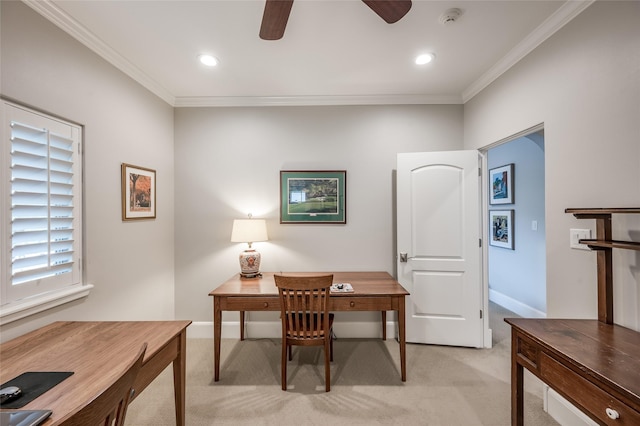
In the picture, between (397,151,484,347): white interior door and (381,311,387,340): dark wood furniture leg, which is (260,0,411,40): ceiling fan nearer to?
(397,151,484,347): white interior door

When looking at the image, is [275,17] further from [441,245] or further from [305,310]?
[441,245]

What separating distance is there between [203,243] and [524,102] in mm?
3313

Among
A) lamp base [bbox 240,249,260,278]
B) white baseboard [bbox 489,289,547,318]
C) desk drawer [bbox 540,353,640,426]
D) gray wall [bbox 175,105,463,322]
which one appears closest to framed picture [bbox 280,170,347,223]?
gray wall [bbox 175,105,463,322]

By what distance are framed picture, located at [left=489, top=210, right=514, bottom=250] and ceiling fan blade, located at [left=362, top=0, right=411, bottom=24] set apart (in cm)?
338

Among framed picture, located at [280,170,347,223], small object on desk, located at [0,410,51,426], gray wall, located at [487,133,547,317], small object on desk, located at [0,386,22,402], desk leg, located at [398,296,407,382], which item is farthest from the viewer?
gray wall, located at [487,133,547,317]

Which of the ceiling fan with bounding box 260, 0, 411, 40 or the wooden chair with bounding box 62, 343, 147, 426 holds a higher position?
the ceiling fan with bounding box 260, 0, 411, 40

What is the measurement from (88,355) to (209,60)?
7.27 ft

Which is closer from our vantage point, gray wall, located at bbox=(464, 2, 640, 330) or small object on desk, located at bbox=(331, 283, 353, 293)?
gray wall, located at bbox=(464, 2, 640, 330)

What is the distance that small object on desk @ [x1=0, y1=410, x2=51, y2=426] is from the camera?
0.80m

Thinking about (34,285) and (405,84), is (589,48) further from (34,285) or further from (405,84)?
(34,285)

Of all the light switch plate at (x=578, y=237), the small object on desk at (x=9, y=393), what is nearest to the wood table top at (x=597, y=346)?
the light switch plate at (x=578, y=237)

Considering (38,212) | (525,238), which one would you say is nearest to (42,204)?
(38,212)

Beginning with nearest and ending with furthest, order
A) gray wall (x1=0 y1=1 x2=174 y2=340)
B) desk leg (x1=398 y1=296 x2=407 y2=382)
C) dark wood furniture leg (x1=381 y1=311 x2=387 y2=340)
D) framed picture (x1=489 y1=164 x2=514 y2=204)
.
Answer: gray wall (x1=0 y1=1 x2=174 y2=340) → desk leg (x1=398 y1=296 x2=407 y2=382) → dark wood furniture leg (x1=381 y1=311 x2=387 y2=340) → framed picture (x1=489 y1=164 x2=514 y2=204)

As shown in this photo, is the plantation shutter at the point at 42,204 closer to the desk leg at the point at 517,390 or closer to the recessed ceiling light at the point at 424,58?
the recessed ceiling light at the point at 424,58
